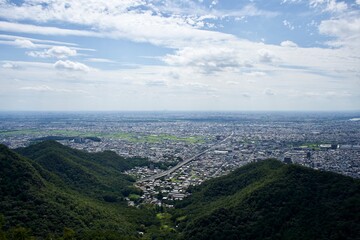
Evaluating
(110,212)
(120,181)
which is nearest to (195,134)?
(120,181)

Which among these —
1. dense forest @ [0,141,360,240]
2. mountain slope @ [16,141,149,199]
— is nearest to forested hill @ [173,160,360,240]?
dense forest @ [0,141,360,240]

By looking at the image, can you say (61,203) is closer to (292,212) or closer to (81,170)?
(81,170)

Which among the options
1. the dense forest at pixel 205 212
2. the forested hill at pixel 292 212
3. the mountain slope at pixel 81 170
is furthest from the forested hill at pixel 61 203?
the forested hill at pixel 292 212

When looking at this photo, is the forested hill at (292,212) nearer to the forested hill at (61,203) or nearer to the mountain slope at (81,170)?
the forested hill at (61,203)

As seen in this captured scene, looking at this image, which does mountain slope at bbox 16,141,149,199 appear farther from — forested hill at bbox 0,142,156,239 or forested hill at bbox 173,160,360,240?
forested hill at bbox 173,160,360,240

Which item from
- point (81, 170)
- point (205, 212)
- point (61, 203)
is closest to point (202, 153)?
point (81, 170)

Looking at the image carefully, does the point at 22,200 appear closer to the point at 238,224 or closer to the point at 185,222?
the point at 185,222

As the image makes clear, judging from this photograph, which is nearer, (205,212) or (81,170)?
(205,212)
